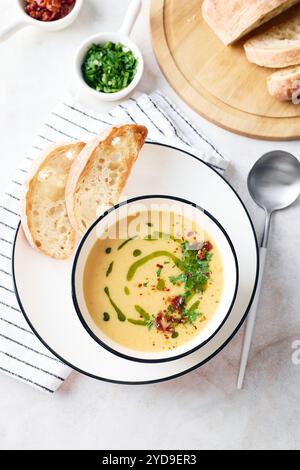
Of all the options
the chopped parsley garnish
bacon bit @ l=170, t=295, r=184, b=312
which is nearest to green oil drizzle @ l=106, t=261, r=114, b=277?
the chopped parsley garnish

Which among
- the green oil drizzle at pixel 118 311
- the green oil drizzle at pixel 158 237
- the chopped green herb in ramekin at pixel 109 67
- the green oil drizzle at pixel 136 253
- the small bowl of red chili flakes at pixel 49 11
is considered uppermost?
the small bowl of red chili flakes at pixel 49 11

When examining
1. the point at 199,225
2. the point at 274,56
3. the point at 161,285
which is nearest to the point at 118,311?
the point at 161,285

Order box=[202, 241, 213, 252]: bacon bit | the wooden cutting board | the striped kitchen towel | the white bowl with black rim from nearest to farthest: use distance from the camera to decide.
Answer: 1. the white bowl with black rim
2. box=[202, 241, 213, 252]: bacon bit
3. the striped kitchen towel
4. the wooden cutting board

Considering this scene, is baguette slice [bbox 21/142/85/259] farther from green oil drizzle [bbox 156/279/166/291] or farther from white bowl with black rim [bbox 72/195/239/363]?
green oil drizzle [bbox 156/279/166/291]

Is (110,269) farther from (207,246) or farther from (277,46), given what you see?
(277,46)

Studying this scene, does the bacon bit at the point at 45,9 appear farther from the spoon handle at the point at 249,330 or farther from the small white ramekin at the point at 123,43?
the spoon handle at the point at 249,330

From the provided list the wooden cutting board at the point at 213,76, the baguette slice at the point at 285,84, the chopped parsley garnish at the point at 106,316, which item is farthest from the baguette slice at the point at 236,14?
the chopped parsley garnish at the point at 106,316

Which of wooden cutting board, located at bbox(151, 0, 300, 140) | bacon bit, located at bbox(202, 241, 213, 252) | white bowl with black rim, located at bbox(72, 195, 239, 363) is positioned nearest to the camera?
white bowl with black rim, located at bbox(72, 195, 239, 363)
